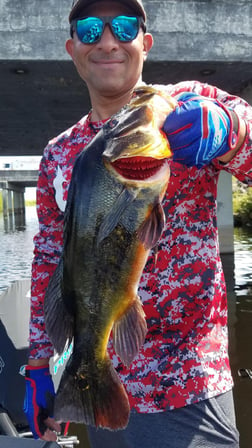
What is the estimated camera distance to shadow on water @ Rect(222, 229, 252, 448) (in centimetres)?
468

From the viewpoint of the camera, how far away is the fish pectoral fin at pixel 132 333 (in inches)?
68.1

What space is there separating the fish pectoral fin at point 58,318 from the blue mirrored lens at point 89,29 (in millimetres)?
1069

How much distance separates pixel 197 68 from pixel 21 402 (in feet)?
24.6

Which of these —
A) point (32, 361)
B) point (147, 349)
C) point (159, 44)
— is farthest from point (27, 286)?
point (159, 44)

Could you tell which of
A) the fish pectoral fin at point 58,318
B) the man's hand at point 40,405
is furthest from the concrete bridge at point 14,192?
the fish pectoral fin at point 58,318

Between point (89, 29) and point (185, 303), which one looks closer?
point (185, 303)

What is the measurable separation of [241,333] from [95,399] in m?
6.28

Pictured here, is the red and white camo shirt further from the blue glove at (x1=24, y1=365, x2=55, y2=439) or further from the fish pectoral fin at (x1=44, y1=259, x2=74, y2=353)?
the blue glove at (x1=24, y1=365, x2=55, y2=439)

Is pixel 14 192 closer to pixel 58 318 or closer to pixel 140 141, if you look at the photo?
pixel 58 318

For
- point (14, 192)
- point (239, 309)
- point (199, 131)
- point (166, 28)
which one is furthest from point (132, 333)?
point (14, 192)

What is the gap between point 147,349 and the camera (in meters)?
1.88

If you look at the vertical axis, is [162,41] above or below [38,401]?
above

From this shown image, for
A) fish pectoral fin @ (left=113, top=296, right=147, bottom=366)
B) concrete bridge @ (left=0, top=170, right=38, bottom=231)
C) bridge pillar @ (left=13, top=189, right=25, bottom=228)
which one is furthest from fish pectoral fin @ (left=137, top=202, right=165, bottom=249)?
bridge pillar @ (left=13, top=189, right=25, bottom=228)

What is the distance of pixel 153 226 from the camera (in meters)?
1.62
